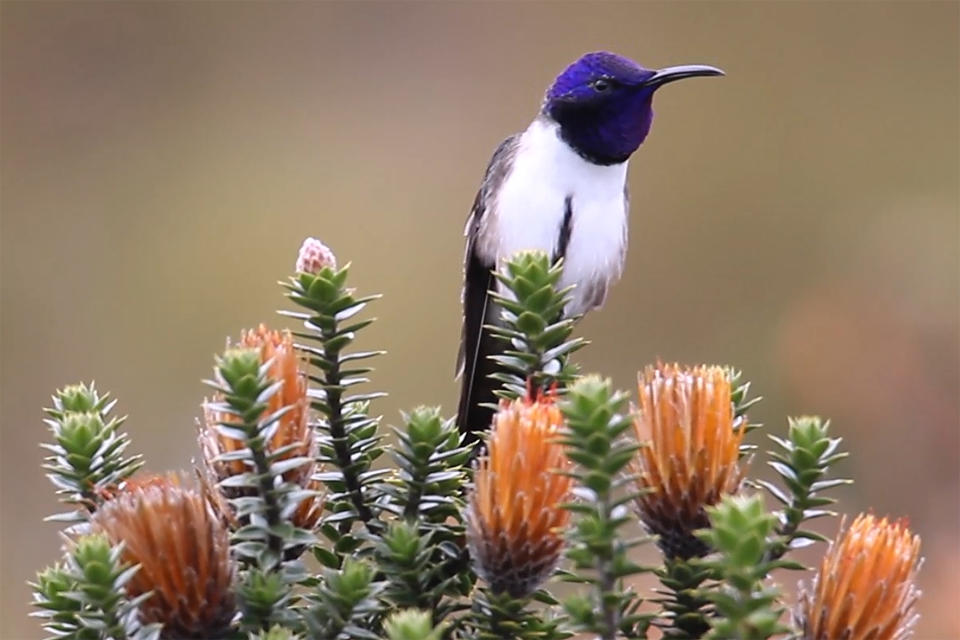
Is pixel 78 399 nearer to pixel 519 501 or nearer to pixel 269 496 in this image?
pixel 269 496

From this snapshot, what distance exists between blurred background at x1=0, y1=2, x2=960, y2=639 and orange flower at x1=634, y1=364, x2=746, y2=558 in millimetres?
2809

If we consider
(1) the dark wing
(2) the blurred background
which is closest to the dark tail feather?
(1) the dark wing

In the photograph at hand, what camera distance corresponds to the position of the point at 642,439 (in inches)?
32.9

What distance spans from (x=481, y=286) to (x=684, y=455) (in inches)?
64.8

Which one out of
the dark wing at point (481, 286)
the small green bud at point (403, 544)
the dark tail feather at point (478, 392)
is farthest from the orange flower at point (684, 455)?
the dark wing at point (481, 286)

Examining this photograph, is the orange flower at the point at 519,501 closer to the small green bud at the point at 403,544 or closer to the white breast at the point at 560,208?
the small green bud at the point at 403,544

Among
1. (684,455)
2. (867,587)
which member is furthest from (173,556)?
(867,587)

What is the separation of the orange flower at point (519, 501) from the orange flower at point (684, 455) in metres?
0.06

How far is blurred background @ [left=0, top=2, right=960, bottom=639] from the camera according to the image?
4016mm

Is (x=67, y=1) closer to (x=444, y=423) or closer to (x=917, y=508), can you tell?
(x=917, y=508)

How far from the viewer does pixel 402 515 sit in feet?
2.97

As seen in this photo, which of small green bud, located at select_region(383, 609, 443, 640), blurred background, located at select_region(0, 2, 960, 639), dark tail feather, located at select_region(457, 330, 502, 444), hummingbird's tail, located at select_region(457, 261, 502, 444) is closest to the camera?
small green bud, located at select_region(383, 609, 443, 640)

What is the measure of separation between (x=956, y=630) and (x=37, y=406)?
2.90 metres

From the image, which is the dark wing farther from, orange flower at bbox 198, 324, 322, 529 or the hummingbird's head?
orange flower at bbox 198, 324, 322, 529
